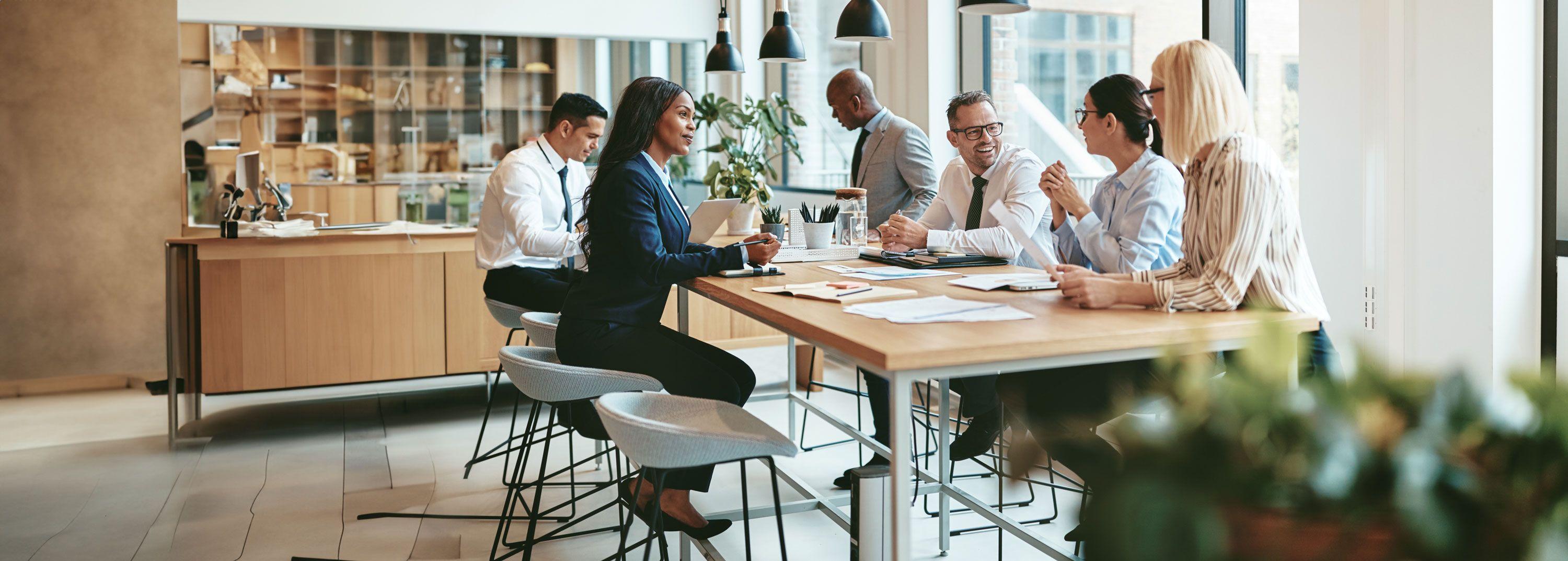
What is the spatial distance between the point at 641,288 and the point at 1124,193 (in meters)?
1.29

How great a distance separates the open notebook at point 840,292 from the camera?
254 cm

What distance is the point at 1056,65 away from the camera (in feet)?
18.5

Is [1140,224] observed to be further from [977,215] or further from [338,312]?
[338,312]

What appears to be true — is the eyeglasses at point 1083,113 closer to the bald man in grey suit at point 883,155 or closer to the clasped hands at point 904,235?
the clasped hands at point 904,235

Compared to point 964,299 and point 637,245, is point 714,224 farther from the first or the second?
point 964,299

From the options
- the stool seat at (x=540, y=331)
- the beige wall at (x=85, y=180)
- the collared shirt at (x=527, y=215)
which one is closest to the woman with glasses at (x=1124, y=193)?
the stool seat at (x=540, y=331)

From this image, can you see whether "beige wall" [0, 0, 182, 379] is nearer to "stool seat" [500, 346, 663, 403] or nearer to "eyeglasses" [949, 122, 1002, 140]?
"stool seat" [500, 346, 663, 403]

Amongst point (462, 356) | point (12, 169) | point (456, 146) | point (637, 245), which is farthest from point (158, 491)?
point (456, 146)

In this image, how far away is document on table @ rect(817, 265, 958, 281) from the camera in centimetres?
297

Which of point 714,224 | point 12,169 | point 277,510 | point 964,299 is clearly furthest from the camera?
point 12,169

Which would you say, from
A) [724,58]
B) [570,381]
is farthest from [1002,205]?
[724,58]

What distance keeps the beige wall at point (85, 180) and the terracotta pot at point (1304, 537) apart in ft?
20.4

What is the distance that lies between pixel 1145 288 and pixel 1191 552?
158 centimetres

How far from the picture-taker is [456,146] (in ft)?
30.1
